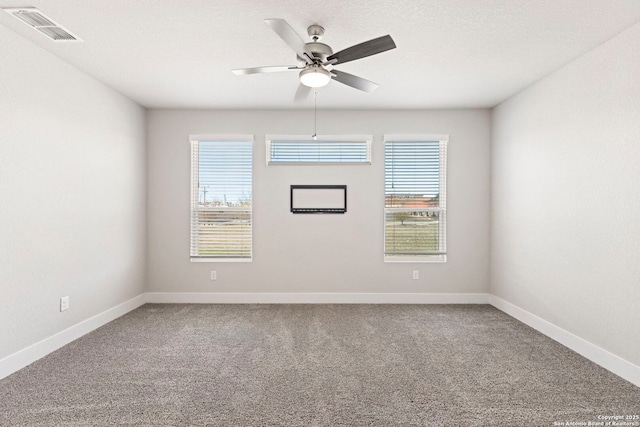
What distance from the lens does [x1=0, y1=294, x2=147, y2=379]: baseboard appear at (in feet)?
8.88

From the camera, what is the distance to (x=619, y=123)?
8.97 feet

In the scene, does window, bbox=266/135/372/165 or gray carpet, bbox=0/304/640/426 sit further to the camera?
window, bbox=266/135/372/165

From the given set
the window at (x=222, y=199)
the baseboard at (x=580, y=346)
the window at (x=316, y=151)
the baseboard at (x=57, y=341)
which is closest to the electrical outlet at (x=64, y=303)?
the baseboard at (x=57, y=341)

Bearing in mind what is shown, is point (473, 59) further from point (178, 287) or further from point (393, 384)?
point (178, 287)

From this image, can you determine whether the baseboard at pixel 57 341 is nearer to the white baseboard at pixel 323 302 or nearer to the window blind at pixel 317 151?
the white baseboard at pixel 323 302

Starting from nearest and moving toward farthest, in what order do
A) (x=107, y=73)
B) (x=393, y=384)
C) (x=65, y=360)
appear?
(x=393, y=384) < (x=65, y=360) < (x=107, y=73)

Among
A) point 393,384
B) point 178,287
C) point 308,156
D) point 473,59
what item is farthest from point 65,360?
point 473,59

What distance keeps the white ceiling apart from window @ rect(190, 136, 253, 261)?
3.06 ft

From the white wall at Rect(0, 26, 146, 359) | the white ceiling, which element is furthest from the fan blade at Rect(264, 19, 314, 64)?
the white wall at Rect(0, 26, 146, 359)

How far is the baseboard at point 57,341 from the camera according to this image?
2.71 m

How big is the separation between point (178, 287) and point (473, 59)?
4.42 meters

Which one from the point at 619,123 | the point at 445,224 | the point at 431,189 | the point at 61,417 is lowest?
the point at 61,417

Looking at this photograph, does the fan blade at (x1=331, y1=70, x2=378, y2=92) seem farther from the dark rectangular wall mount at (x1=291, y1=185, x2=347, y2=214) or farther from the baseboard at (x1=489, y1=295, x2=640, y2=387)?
the baseboard at (x1=489, y1=295, x2=640, y2=387)

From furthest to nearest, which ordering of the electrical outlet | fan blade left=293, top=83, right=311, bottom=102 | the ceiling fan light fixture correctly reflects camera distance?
the electrical outlet < fan blade left=293, top=83, right=311, bottom=102 < the ceiling fan light fixture
